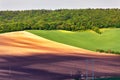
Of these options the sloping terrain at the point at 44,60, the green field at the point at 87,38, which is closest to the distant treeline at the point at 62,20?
the green field at the point at 87,38

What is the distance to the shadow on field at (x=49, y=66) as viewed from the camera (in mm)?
33300

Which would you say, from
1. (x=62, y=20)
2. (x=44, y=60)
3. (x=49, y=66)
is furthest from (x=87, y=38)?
(x=62, y=20)

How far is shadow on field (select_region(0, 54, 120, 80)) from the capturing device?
33.3 meters

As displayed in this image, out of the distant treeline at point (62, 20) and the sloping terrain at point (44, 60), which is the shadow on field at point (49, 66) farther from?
the distant treeline at point (62, 20)

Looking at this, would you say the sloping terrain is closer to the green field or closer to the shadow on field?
the shadow on field

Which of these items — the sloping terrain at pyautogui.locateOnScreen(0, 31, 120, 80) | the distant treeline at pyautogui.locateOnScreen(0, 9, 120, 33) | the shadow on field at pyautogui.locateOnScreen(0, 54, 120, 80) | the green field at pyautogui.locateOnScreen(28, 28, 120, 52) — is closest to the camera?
the shadow on field at pyautogui.locateOnScreen(0, 54, 120, 80)

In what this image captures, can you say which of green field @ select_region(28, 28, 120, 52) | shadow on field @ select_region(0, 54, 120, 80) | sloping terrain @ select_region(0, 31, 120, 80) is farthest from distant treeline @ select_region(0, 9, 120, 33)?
shadow on field @ select_region(0, 54, 120, 80)

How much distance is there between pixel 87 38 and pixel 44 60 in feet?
43.4

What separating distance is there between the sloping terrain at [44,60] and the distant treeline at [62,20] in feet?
31.7

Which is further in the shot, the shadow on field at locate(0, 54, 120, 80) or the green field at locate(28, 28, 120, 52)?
the green field at locate(28, 28, 120, 52)

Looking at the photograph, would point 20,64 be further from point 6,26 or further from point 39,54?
point 6,26

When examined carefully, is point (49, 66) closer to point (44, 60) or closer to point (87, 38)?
point (44, 60)

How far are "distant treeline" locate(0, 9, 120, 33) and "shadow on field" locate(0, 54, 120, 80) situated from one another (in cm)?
1635

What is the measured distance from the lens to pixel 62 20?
69.7m
